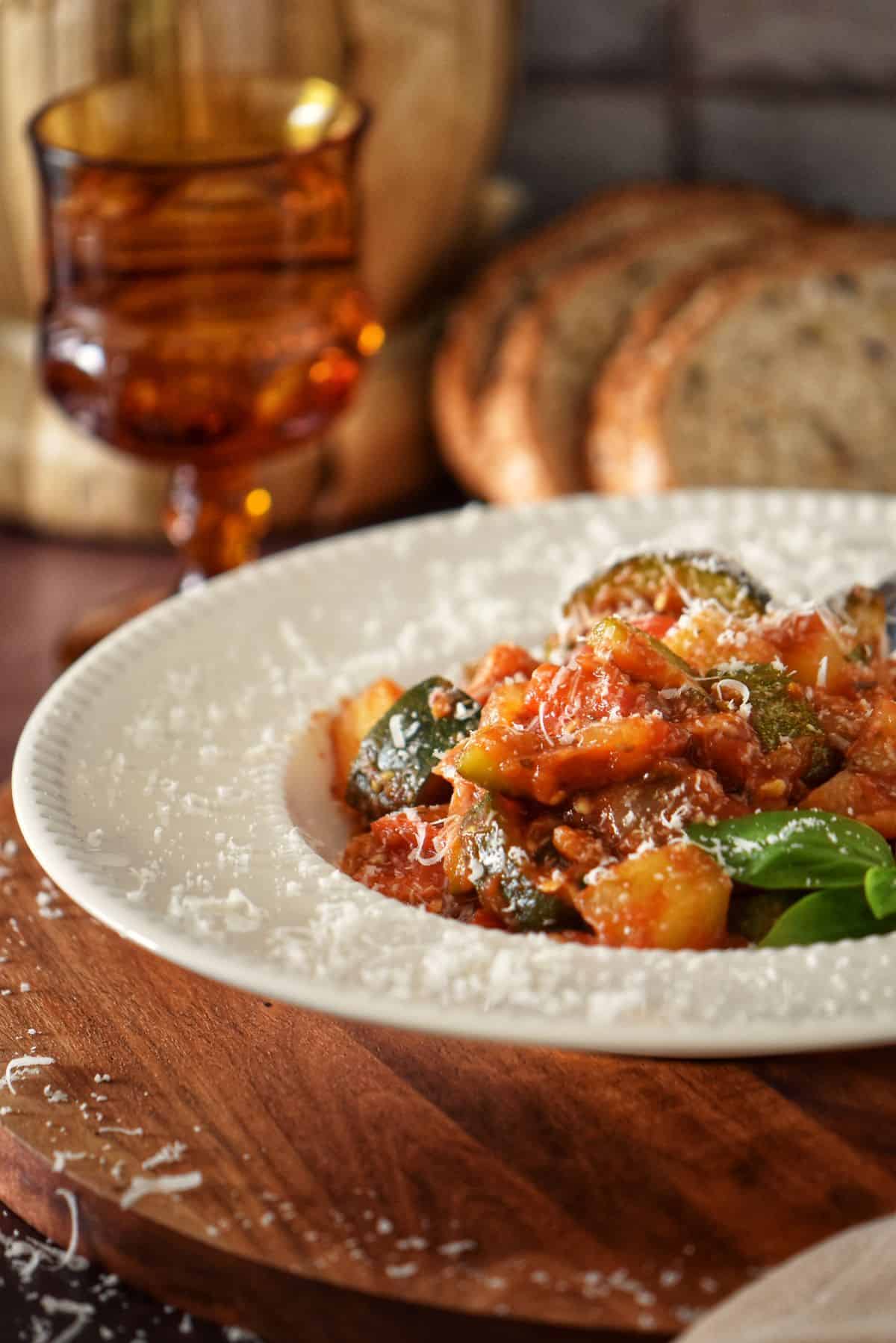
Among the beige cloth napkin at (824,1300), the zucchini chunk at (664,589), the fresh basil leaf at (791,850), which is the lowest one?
the beige cloth napkin at (824,1300)

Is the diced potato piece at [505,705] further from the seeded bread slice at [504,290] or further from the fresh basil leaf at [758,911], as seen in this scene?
the seeded bread slice at [504,290]

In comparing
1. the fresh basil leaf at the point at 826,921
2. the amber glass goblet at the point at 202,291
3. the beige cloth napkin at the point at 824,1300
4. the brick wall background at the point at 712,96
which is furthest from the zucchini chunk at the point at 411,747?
the brick wall background at the point at 712,96

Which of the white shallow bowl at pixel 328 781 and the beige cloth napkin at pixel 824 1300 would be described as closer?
the beige cloth napkin at pixel 824 1300

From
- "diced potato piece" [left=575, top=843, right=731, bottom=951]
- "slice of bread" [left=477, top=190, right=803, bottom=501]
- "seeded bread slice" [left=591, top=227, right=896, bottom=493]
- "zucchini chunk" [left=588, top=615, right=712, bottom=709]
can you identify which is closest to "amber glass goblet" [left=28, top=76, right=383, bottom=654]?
"slice of bread" [left=477, top=190, right=803, bottom=501]

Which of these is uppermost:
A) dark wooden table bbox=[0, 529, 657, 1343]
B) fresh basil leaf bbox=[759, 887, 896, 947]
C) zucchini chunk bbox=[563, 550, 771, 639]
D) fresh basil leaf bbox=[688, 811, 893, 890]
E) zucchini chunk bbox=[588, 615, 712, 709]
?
zucchini chunk bbox=[588, 615, 712, 709]

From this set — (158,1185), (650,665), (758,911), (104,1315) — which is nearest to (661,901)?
(758,911)

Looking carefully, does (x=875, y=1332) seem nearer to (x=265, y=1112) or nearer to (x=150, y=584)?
(x=265, y=1112)

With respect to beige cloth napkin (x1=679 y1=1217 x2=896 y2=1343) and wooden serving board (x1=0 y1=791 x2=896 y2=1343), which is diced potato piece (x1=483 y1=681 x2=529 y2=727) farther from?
beige cloth napkin (x1=679 y1=1217 x2=896 y2=1343)

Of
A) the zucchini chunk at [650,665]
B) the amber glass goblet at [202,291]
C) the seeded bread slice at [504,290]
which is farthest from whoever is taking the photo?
the seeded bread slice at [504,290]
